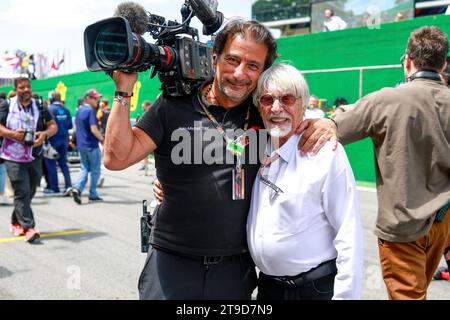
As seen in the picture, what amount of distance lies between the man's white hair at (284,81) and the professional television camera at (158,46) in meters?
0.28

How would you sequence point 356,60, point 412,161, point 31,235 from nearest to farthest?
point 412,161, point 31,235, point 356,60

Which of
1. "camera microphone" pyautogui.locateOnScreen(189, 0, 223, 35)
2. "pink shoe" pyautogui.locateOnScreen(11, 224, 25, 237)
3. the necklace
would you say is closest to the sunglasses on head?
the necklace

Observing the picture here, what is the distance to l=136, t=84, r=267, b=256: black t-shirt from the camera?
191cm

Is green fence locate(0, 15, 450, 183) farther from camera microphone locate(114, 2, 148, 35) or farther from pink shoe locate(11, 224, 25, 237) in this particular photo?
camera microphone locate(114, 2, 148, 35)

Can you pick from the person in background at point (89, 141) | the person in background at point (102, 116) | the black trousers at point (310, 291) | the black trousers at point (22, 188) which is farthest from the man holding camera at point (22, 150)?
the person in background at point (102, 116)

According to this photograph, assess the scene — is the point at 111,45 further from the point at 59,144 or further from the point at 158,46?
the point at 59,144

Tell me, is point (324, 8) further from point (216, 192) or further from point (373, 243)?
point (216, 192)

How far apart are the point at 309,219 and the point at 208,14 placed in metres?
0.98

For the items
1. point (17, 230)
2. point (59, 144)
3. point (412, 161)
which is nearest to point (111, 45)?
point (412, 161)

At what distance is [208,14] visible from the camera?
2.09 m

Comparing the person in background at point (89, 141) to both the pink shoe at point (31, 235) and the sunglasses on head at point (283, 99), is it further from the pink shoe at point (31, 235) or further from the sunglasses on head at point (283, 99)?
the sunglasses on head at point (283, 99)

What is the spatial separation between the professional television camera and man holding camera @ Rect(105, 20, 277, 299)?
0.26 feet

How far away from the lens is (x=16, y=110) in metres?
5.43
